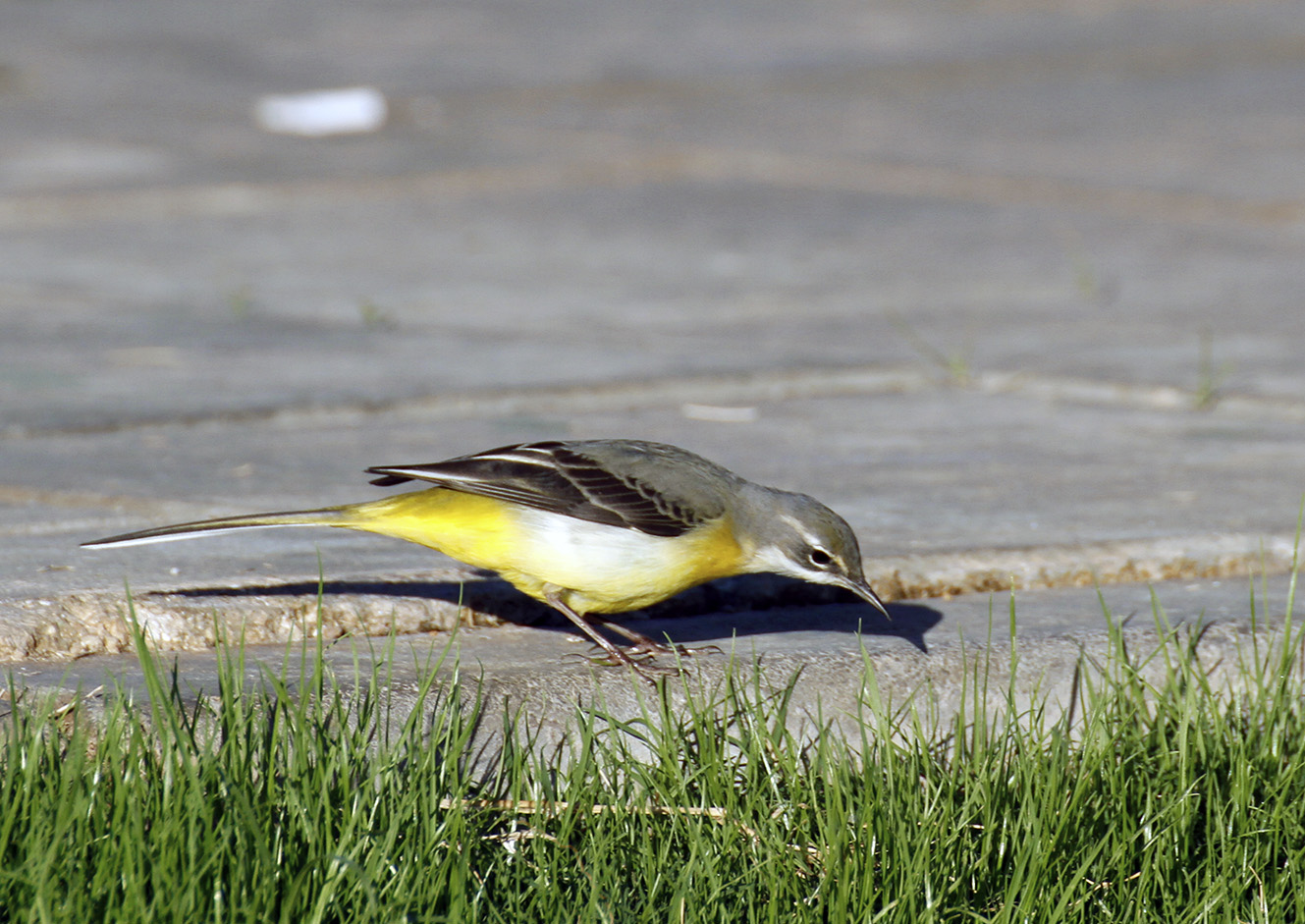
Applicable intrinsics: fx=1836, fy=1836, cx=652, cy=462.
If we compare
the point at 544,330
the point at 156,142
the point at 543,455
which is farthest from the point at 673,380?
the point at 156,142

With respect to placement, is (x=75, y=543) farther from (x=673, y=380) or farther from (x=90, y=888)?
(x=673, y=380)

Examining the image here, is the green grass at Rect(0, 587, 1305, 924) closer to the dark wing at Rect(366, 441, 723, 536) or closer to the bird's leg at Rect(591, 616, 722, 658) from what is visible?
the bird's leg at Rect(591, 616, 722, 658)

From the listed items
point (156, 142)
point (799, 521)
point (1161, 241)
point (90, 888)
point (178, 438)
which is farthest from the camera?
point (156, 142)

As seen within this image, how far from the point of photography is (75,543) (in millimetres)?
4035

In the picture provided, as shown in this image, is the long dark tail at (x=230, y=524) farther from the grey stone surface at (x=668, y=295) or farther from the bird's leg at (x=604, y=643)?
the bird's leg at (x=604, y=643)

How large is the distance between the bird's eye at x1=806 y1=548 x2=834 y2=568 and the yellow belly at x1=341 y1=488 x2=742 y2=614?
0.50 feet

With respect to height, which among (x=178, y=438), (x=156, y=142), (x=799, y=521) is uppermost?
(x=156, y=142)

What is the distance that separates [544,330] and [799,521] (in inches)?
152

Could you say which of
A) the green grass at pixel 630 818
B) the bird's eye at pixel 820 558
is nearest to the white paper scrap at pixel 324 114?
the bird's eye at pixel 820 558

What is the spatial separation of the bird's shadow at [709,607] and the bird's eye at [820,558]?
13 cm

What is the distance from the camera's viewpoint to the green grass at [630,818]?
102 inches

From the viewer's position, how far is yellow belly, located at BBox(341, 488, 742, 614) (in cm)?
371

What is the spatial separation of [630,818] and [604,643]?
0.67 meters

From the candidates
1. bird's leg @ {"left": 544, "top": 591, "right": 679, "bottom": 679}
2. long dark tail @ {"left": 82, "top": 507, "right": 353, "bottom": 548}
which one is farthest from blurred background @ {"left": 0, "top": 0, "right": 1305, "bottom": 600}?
bird's leg @ {"left": 544, "top": 591, "right": 679, "bottom": 679}
